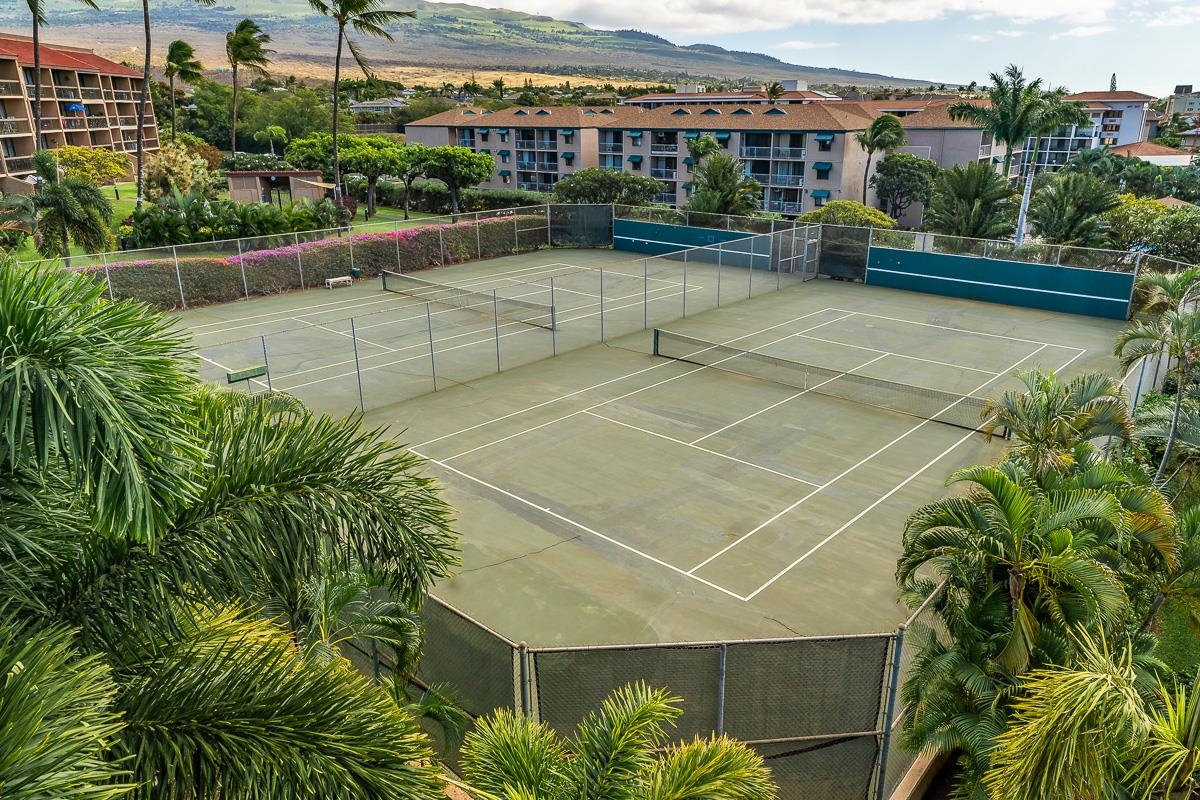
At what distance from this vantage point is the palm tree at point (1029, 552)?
791 centimetres

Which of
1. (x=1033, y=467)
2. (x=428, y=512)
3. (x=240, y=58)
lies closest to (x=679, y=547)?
(x=1033, y=467)

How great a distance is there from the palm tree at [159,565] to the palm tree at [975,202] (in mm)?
39497

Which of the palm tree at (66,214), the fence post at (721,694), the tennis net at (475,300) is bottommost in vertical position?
the tennis net at (475,300)

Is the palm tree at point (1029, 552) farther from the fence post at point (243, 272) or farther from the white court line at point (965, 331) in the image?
the fence post at point (243, 272)

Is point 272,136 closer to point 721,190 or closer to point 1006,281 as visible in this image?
point 721,190

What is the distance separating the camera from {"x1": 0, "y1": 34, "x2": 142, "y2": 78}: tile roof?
6562 cm

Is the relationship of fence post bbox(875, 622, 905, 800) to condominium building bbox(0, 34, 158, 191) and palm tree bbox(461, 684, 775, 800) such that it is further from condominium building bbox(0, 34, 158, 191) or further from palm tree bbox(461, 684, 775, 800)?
condominium building bbox(0, 34, 158, 191)

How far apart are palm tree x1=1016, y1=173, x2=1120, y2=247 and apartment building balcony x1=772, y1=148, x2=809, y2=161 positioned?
2563cm

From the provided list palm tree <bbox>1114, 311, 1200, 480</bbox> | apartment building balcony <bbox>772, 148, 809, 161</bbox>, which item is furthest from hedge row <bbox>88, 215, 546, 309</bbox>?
palm tree <bbox>1114, 311, 1200, 480</bbox>

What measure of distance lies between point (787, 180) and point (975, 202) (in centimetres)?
2564

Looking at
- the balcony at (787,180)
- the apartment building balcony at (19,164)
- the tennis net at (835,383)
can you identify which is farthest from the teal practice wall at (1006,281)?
the apartment building balcony at (19,164)

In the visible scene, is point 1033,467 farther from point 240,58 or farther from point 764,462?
point 240,58

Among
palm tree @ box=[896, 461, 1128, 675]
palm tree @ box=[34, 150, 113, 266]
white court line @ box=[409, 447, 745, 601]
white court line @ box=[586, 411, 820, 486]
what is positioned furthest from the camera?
palm tree @ box=[34, 150, 113, 266]

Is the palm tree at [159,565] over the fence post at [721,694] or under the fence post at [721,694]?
over
